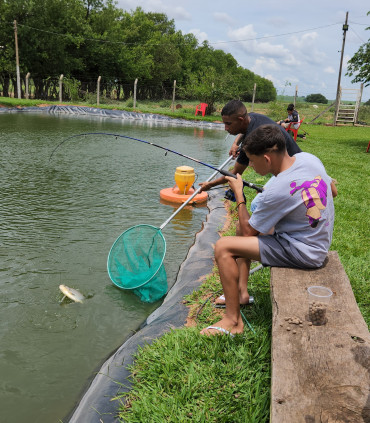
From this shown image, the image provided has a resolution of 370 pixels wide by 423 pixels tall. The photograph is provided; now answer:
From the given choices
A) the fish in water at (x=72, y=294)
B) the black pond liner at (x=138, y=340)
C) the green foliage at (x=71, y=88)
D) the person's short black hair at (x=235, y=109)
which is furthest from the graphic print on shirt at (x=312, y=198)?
the green foliage at (x=71, y=88)

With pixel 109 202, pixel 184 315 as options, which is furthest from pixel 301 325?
pixel 109 202

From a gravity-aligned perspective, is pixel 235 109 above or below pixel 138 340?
above

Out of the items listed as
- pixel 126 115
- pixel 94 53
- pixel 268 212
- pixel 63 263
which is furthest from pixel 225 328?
pixel 94 53

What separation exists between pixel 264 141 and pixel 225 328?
1.34m

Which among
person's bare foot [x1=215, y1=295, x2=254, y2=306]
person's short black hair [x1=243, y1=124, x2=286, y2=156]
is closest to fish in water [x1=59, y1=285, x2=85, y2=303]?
person's bare foot [x1=215, y1=295, x2=254, y2=306]

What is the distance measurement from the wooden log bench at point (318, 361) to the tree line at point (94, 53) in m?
31.8

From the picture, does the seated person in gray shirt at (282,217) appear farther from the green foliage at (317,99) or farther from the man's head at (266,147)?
the green foliage at (317,99)

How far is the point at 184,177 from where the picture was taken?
25.0 ft

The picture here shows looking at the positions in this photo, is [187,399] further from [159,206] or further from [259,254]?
[159,206]

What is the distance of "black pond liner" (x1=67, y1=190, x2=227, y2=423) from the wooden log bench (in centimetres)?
107

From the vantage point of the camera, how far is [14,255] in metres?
4.99

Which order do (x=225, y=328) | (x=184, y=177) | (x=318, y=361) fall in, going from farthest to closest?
(x=184, y=177), (x=225, y=328), (x=318, y=361)

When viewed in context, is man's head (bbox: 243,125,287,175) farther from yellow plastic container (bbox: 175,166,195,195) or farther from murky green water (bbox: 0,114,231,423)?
yellow plastic container (bbox: 175,166,195,195)

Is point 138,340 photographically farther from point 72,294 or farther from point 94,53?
point 94,53
